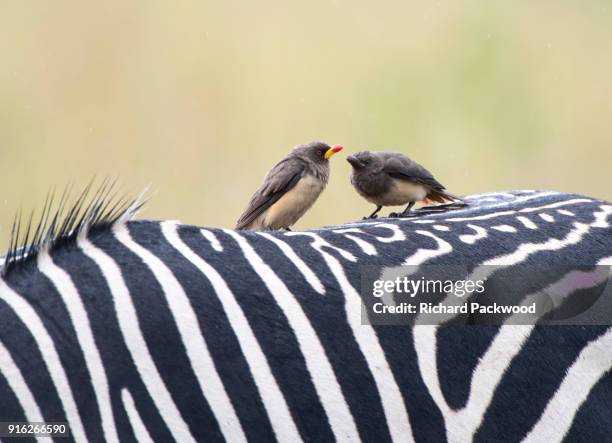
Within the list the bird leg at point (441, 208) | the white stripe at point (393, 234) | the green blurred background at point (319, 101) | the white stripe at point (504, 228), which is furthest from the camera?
the green blurred background at point (319, 101)

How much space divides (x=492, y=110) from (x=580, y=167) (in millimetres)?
674

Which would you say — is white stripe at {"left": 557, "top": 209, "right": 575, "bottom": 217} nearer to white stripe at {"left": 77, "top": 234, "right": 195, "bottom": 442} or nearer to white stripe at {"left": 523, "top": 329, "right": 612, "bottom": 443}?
white stripe at {"left": 523, "top": 329, "right": 612, "bottom": 443}

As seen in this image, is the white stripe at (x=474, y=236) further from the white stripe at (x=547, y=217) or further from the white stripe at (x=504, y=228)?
the white stripe at (x=547, y=217)

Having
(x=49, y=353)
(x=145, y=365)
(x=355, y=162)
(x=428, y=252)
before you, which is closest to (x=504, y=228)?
A: (x=428, y=252)

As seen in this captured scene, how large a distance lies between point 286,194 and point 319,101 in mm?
3733

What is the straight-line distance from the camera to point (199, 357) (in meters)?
1.36

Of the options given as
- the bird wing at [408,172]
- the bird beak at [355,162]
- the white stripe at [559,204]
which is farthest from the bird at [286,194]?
the white stripe at [559,204]

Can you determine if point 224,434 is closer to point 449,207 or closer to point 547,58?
point 449,207

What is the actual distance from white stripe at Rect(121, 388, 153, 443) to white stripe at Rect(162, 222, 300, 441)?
16 centimetres

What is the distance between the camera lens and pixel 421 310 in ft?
5.02

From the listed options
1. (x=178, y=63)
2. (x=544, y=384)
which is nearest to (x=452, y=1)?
(x=178, y=63)

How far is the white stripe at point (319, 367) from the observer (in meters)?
1.41

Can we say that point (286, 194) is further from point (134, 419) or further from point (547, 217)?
point (134, 419)

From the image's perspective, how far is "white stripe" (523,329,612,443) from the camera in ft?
5.07
